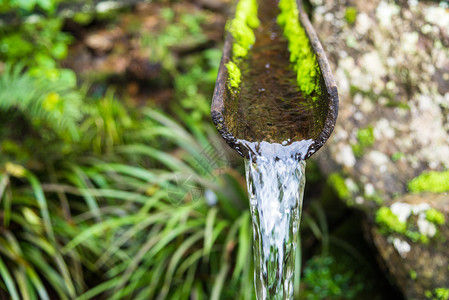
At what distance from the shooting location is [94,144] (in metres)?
2.90

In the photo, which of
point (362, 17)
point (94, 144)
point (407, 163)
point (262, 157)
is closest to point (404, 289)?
point (407, 163)

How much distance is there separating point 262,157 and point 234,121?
168 mm

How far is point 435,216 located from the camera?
5.59ft

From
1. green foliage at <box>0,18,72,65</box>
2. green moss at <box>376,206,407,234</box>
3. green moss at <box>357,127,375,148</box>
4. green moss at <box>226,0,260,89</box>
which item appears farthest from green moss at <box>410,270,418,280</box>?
green foliage at <box>0,18,72,65</box>

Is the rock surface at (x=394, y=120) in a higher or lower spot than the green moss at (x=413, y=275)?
higher

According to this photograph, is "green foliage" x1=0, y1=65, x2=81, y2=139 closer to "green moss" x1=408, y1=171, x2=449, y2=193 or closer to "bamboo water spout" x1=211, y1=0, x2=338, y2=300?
"bamboo water spout" x1=211, y1=0, x2=338, y2=300

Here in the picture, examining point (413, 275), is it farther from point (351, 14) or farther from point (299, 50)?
point (351, 14)

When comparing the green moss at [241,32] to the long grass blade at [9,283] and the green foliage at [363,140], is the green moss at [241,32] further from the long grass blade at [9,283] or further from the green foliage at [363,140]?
the long grass blade at [9,283]

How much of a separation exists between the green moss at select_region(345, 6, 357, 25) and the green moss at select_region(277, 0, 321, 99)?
0.39 meters

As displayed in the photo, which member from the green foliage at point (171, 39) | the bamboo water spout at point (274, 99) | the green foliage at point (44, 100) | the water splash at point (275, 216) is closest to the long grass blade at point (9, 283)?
the green foliage at point (44, 100)

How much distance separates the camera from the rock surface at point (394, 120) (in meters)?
1.79

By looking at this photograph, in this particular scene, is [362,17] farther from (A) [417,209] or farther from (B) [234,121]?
(B) [234,121]

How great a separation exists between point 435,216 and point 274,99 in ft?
2.69

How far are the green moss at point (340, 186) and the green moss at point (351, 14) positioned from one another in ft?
2.63
